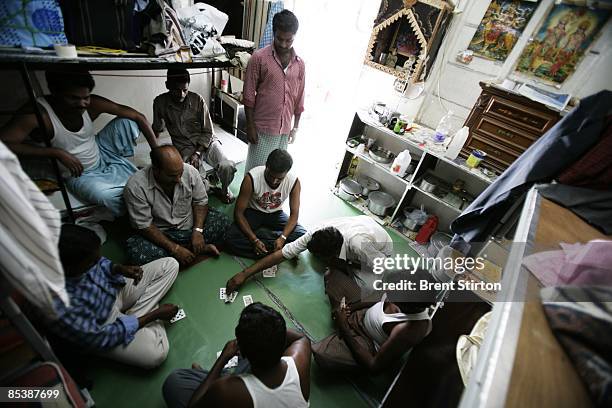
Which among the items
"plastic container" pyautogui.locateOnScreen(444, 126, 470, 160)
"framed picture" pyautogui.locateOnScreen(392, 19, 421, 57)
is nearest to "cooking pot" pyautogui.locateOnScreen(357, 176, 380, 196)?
"plastic container" pyautogui.locateOnScreen(444, 126, 470, 160)

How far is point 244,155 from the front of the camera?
14.2ft

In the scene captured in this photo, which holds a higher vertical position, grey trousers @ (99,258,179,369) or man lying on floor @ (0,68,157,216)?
man lying on floor @ (0,68,157,216)

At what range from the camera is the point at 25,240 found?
0.54 meters

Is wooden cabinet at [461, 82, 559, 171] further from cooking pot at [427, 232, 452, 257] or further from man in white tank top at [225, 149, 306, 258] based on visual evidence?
man in white tank top at [225, 149, 306, 258]

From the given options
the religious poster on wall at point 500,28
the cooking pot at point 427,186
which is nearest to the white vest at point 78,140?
the cooking pot at point 427,186

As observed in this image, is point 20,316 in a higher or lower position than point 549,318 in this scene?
lower

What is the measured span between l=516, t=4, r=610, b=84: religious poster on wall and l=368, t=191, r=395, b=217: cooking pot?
204cm

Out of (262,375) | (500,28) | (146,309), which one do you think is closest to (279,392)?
(262,375)

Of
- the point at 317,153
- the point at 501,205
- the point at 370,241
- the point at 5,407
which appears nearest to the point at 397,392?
the point at 370,241

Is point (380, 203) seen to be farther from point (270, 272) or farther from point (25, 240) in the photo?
point (25, 240)

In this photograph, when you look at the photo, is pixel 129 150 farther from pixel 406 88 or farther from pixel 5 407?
pixel 406 88

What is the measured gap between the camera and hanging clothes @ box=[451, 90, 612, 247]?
1.47 metres

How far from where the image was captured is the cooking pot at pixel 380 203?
382 cm

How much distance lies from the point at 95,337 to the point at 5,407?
0.72m
